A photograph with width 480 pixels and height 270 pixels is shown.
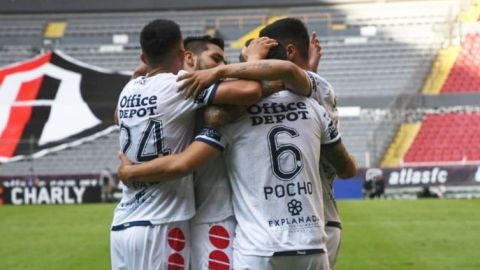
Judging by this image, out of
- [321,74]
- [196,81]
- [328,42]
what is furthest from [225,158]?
[328,42]

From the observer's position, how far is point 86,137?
3080 centimetres

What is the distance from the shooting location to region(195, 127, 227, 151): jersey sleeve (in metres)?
3.47

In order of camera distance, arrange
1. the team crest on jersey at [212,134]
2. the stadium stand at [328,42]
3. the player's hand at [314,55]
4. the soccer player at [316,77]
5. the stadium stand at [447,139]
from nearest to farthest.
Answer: the team crest on jersey at [212,134] < the soccer player at [316,77] < the player's hand at [314,55] < the stadium stand at [447,139] < the stadium stand at [328,42]

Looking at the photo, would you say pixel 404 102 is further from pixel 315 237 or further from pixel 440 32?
pixel 315 237

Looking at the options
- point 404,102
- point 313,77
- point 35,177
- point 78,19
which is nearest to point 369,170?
point 404,102

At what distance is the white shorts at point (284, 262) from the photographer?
3383mm

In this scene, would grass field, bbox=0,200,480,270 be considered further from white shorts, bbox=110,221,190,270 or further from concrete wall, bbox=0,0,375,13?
concrete wall, bbox=0,0,375,13

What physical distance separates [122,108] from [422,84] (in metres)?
30.1

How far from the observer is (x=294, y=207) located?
3404 mm

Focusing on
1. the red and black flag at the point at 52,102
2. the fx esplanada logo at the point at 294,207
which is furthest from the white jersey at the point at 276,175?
the red and black flag at the point at 52,102

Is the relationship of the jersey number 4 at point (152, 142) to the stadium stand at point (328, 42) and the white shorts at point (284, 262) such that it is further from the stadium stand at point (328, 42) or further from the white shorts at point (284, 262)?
the stadium stand at point (328, 42)

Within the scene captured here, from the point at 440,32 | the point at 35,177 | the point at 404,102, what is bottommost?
the point at 35,177

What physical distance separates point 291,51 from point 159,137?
787 millimetres

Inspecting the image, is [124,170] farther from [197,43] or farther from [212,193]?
[197,43]
